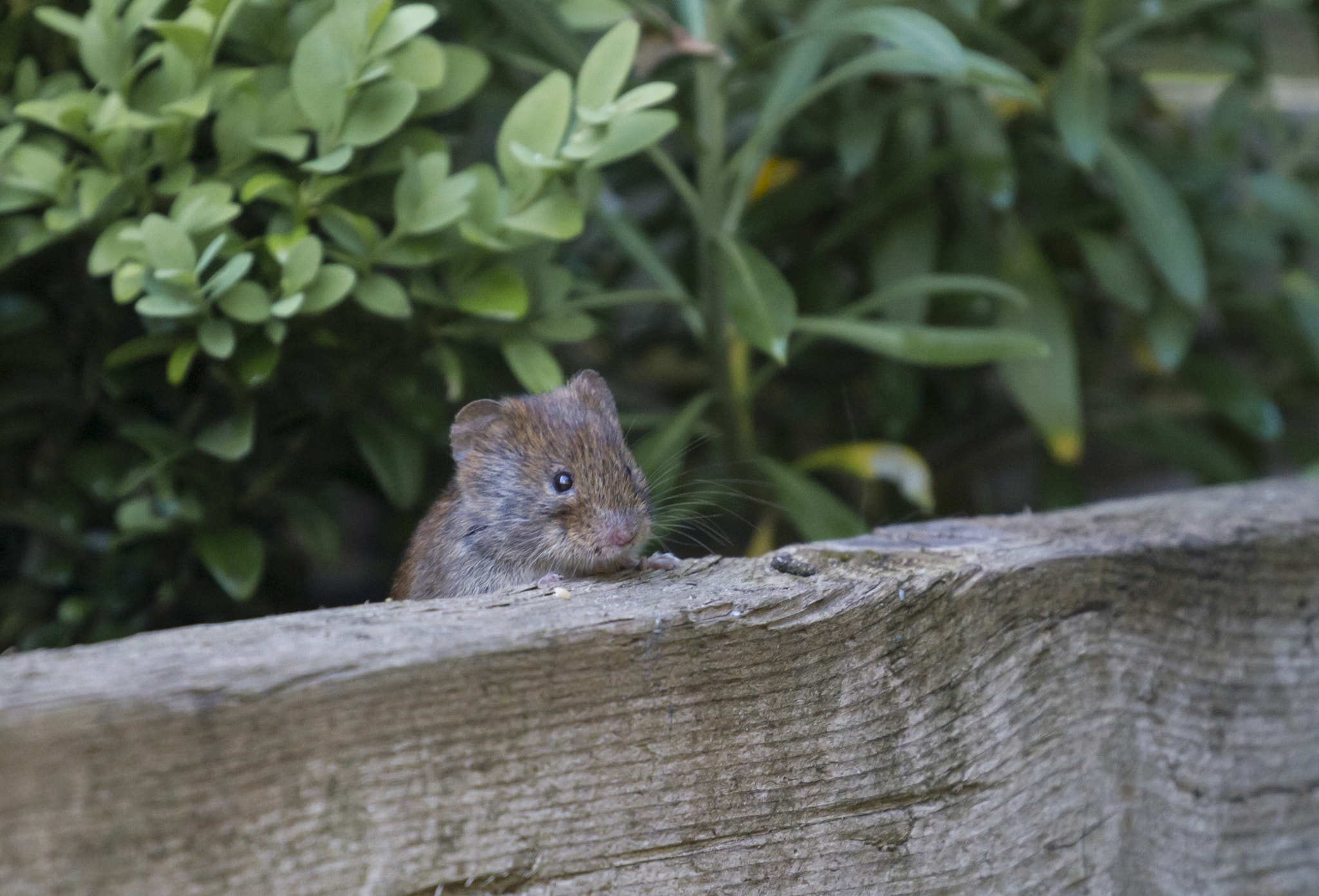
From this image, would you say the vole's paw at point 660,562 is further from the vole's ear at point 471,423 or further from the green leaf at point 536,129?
the green leaf at point 536,129

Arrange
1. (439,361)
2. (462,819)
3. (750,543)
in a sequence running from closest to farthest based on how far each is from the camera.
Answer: (462,819)
(439,361)
(750,543)

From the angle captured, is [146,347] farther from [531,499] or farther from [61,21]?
[531,499]

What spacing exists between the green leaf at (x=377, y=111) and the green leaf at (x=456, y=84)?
170 mm

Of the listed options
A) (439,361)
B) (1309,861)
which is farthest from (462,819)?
(1309,861)

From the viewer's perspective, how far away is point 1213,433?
4285 mm

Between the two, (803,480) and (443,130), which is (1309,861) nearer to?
(803,480)

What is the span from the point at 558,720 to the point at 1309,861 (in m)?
1.63

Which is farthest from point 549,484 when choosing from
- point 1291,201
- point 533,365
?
point 1291,201

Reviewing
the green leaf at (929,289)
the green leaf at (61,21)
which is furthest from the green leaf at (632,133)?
the green leaf at (929,289)

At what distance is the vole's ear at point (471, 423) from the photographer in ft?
6.71

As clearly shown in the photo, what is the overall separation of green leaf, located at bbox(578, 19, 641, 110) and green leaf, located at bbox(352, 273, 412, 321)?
0.49m

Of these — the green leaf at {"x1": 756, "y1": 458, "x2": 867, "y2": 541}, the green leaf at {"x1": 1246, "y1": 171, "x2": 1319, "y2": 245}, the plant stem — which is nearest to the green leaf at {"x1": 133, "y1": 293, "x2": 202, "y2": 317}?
the plant stem

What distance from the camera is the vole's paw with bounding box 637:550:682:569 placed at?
188cm

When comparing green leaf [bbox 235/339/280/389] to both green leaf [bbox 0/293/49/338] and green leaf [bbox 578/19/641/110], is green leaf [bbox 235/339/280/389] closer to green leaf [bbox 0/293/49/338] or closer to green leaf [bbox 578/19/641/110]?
green leaf [bbox 0/293/49/338]
